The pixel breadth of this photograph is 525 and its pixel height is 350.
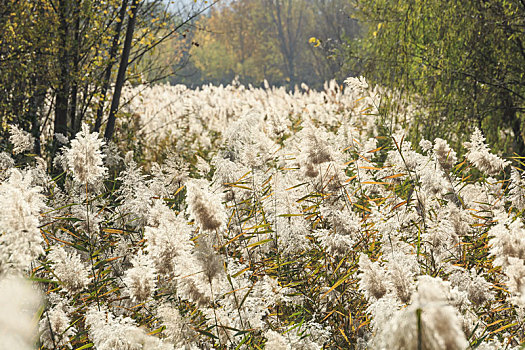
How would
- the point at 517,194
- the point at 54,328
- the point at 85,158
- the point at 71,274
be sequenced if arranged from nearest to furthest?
the point at 54,328 → the point at 71,274 → the point at 85,158 → the point at 517,194

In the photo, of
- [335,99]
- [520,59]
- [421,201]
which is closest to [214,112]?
[335,99]

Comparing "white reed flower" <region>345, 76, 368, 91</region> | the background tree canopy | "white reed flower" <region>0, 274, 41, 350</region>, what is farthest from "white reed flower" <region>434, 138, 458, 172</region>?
the background tree canopy

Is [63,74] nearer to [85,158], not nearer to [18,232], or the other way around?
[85,158]

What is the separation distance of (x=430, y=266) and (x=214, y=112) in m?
7.42

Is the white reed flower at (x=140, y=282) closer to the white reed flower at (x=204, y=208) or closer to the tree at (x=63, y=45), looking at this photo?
the white reed flower at (x=204, y=208)

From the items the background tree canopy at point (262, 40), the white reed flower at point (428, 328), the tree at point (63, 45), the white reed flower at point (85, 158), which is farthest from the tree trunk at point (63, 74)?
the background tree canopy at point (262, 40)

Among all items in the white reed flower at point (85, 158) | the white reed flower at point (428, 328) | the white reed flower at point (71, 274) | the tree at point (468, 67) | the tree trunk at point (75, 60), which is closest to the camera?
the white reed flower at point (428, 328)

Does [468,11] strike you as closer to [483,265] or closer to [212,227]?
[483,265]

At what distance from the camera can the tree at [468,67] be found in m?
6.35

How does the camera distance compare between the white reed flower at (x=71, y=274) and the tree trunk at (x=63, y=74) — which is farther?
the tree trunk at (x=63, y=74)

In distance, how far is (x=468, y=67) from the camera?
6.51 metres

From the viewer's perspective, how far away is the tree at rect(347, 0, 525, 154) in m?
6.35

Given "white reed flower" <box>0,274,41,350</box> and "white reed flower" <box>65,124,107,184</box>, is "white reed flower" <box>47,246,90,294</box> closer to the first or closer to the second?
"white reed flower" <box>65,124,107,184</box>

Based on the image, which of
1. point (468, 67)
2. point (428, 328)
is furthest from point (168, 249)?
point (468, 67)
